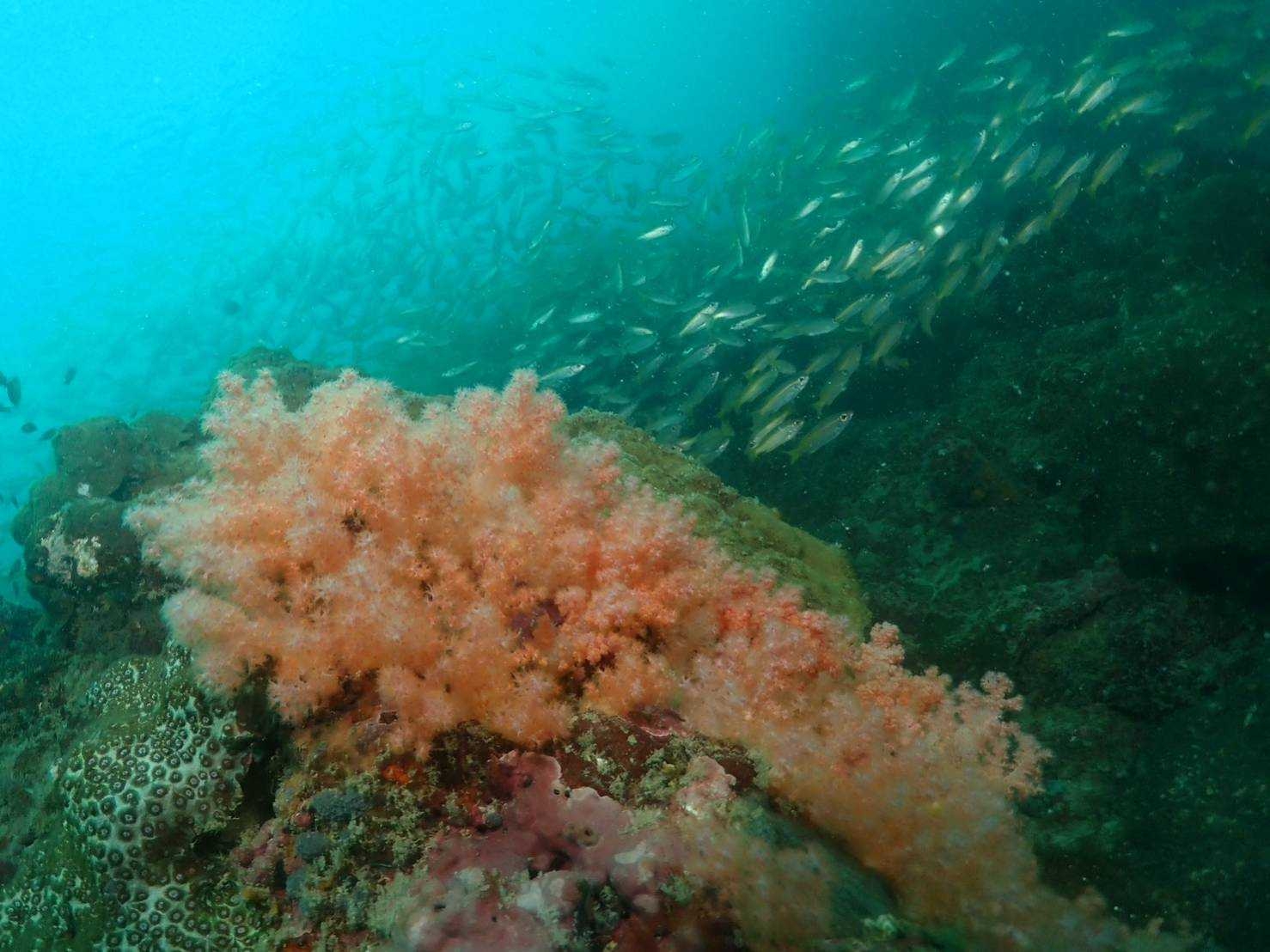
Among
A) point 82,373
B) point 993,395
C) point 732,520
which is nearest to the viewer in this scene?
point 732,520

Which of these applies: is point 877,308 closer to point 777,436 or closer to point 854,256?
point 854,256

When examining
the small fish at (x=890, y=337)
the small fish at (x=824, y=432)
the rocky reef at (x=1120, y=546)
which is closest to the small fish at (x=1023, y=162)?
the rocky reef at (x=1120, y=546)

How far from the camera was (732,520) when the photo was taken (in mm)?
3922

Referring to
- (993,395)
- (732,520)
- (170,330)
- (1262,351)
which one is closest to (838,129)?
(993,395)

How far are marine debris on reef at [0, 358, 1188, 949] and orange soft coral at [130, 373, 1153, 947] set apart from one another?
0.01 metres

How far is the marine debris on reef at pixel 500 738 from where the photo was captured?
6.54ft

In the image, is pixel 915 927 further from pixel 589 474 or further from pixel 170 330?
pixel 170 330

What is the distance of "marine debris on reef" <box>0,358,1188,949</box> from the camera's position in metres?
1.99

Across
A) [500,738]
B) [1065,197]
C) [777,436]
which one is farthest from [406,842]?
[1065,197]

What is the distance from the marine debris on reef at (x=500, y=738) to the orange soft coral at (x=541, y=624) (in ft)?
0.04

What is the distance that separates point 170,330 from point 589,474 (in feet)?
127

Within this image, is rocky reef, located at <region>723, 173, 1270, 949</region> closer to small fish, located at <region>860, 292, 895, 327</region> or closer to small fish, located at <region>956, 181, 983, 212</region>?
small fish, located at <region>860, 292, 895, 327</region>

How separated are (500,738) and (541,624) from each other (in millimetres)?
474

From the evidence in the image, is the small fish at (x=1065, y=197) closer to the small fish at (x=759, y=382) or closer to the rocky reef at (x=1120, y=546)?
the rocky reef at (x=1120, y=546)
